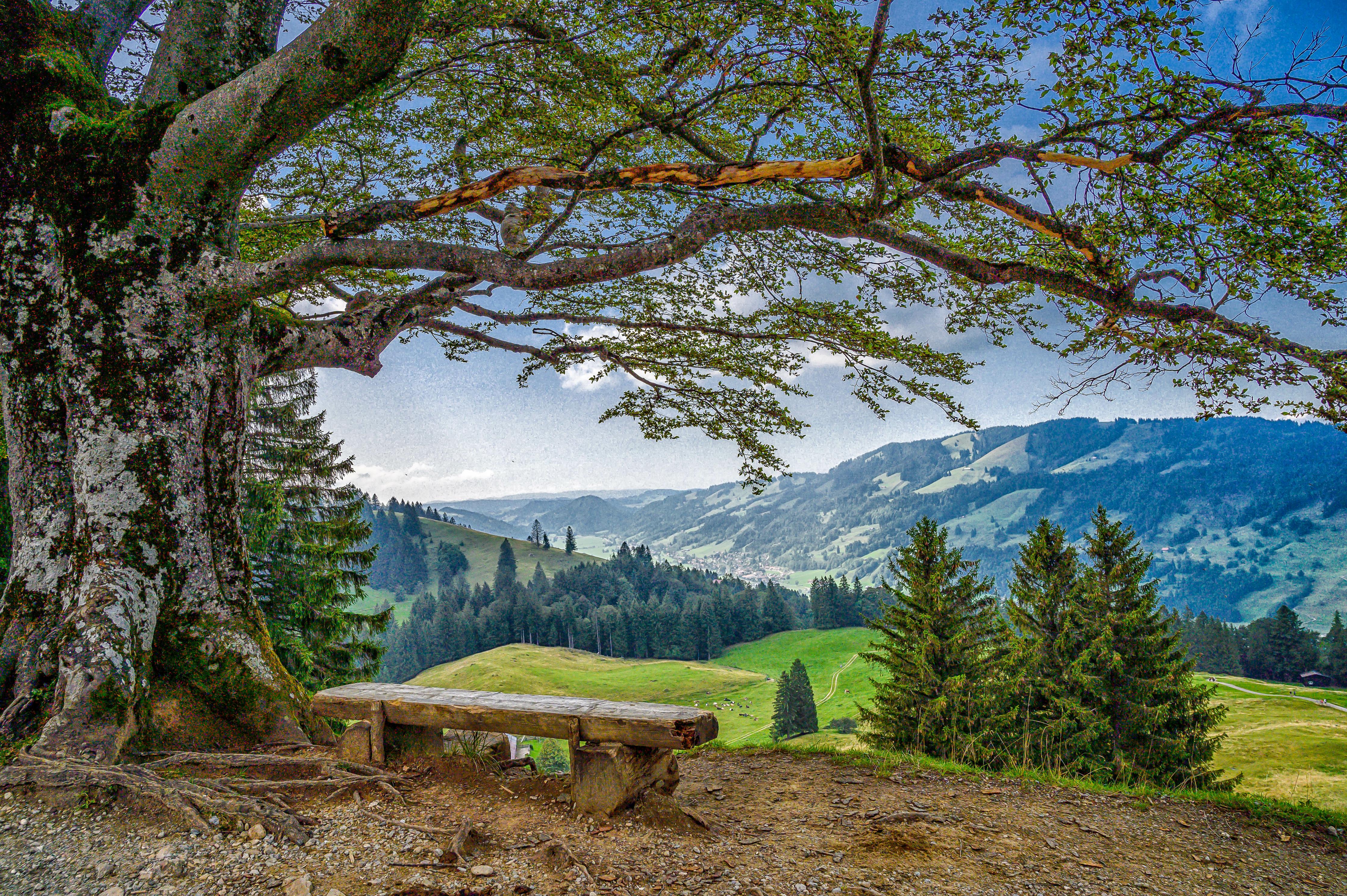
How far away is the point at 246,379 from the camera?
20.2 ft

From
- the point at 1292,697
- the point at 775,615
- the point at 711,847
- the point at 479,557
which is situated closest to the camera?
the point at 711,847

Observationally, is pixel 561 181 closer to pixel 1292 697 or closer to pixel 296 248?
pixel 296 248

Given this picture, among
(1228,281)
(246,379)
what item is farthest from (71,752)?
(1228,281)

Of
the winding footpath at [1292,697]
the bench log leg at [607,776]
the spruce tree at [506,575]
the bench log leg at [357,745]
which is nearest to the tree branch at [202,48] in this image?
the bench log leg at [357,745]

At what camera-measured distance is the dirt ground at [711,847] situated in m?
3.44

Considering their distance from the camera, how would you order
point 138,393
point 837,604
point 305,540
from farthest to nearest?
1. point 837,604
2. point 305,540
3. point 138,393

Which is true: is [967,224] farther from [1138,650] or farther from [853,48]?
[1138,650]

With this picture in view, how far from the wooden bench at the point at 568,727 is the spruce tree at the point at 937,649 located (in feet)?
43.8

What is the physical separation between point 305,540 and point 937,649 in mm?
19777

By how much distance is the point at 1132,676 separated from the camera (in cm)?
2242

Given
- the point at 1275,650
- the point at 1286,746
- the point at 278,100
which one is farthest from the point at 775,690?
the point at 278,100

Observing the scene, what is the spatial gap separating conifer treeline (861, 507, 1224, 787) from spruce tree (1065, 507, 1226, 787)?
0.05 metres

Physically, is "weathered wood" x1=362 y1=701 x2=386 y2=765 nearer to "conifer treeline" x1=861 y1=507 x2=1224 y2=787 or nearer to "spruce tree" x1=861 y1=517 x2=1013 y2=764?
"spruce tree" x1=861 y1=517 x2=1013 y2=764

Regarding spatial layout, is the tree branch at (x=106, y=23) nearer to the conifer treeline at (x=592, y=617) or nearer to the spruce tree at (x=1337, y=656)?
the conifer treeline at (x=592, y=617)
